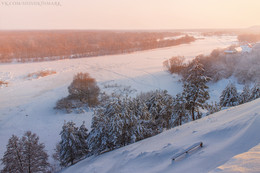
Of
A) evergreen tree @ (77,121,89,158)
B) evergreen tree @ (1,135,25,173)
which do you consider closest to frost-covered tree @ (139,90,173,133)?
evergreen tree @ (77,121,89,158)

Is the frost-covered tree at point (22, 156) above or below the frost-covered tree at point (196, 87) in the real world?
below

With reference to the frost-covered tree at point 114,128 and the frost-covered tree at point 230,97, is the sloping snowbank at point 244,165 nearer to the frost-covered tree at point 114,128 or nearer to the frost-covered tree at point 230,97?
the frost-covered tree at point 114,128

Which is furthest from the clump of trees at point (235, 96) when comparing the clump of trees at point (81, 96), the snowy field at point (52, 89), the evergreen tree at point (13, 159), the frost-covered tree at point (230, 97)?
the evergreen tree at point (13, 159)

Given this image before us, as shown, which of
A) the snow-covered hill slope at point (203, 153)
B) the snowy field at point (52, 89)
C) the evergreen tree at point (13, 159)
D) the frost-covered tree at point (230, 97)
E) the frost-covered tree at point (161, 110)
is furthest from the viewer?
the snowy field at point (52, 89)

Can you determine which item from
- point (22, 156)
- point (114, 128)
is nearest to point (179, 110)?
point (114, 128)

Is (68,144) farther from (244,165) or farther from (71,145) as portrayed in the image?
(244,165)

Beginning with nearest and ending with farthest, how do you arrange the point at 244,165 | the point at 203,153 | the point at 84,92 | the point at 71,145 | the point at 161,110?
the point at 244,165, the point at 203,153, the point at 71,145, the point at 161,110, the point at 84,92

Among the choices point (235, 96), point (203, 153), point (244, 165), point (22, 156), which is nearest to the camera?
point (244, 165)

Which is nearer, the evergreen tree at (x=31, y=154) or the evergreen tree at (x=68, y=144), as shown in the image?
the evergreen tree at (x=31, y=154)

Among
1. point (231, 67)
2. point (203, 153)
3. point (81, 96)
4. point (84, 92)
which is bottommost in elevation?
point (81, 96)

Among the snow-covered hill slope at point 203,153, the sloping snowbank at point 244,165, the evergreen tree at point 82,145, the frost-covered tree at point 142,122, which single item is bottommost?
the evergreen tree at point 82,145
